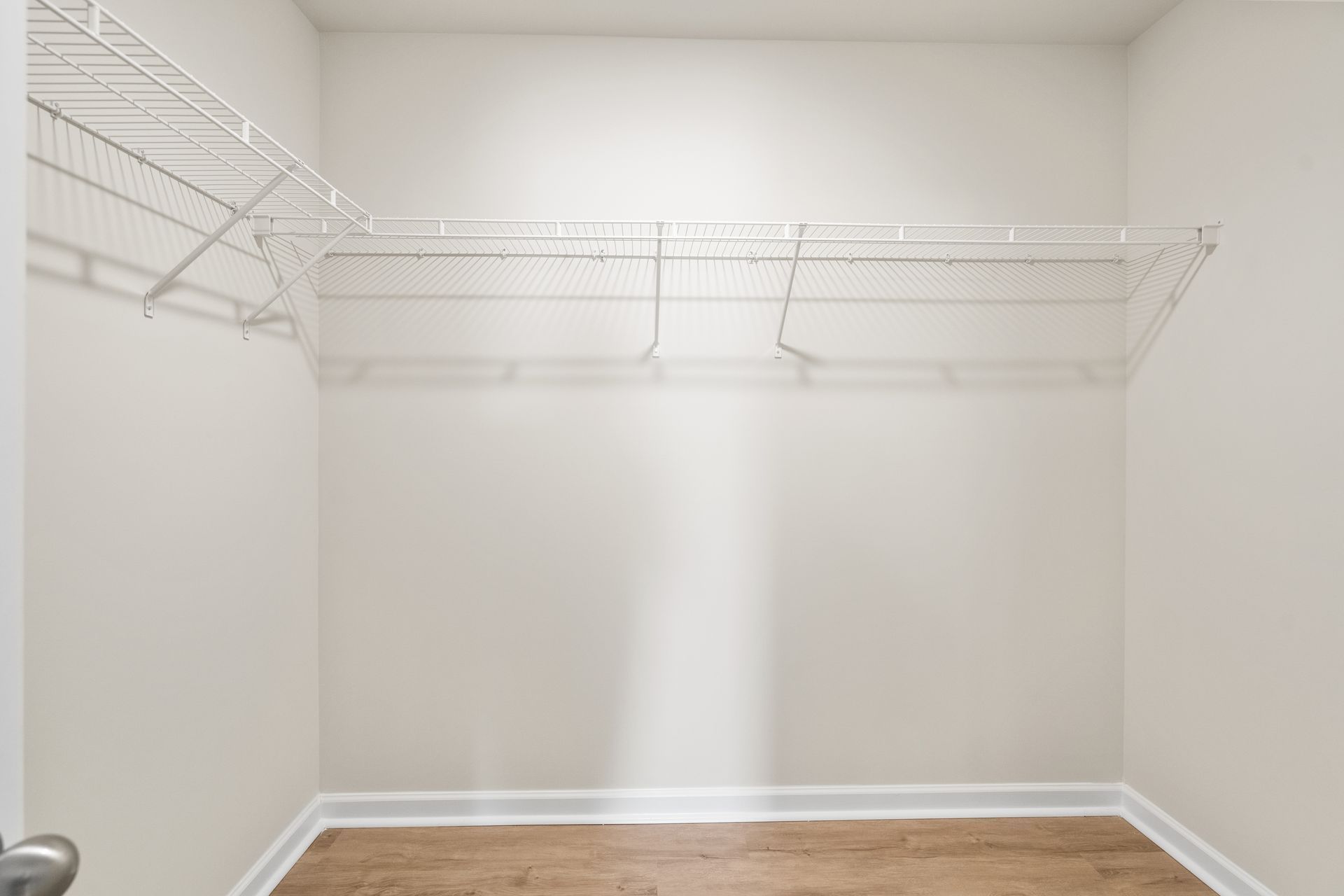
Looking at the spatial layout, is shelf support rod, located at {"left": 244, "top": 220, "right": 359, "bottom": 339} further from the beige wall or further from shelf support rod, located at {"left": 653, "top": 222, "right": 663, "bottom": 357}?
shelf support rod, located at {"left": 653, "top": 222, "right": 663, "bottom": 357}

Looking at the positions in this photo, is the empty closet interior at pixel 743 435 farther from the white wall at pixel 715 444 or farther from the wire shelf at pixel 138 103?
the wire shelf at pixel 138 103

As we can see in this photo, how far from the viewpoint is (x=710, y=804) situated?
2.30m

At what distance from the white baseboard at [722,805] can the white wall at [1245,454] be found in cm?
22

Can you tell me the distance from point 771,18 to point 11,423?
2243 mm

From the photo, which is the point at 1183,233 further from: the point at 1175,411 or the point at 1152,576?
the point at 1152,576

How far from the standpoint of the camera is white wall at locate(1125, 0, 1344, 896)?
169 cm

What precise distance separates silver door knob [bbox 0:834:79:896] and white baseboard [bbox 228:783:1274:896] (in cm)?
197

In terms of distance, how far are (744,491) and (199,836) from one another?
5.52 ft

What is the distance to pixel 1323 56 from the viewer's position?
1.68 metres

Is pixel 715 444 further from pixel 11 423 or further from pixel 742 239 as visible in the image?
pixel 11 423

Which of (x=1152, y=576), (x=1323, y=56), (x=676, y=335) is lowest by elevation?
(x=1152, y=576)

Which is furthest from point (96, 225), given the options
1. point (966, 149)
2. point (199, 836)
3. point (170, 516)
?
point (966, 149)

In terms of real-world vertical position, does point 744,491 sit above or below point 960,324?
below

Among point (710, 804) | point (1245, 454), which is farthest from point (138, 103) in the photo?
point (1245, 454)
